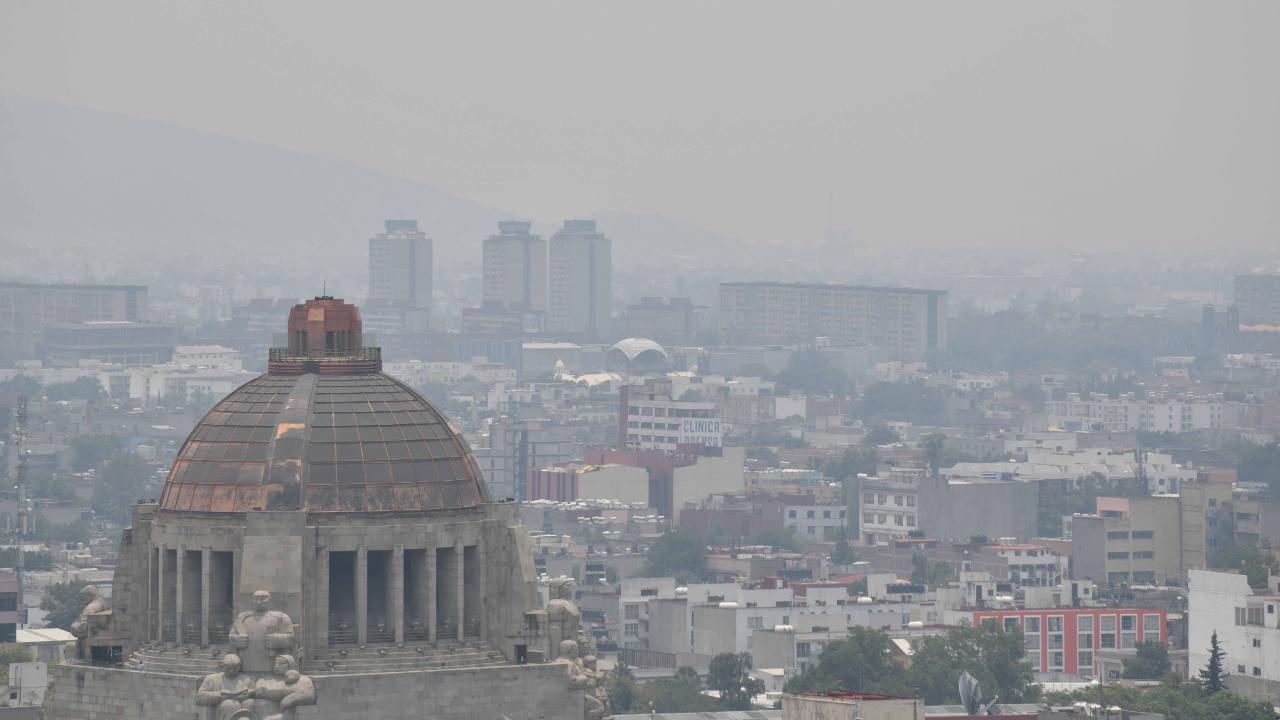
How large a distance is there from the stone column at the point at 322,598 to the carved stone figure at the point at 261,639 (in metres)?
0.62

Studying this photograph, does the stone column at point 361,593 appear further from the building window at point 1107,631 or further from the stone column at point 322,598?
the building window at point 1107,631

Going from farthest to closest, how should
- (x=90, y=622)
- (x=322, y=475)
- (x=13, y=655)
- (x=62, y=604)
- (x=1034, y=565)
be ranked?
(x=1034, y=565)
(x=62, y=604)
(x=13, y=655)
(x=90, y=622)
(x=322, y=475)

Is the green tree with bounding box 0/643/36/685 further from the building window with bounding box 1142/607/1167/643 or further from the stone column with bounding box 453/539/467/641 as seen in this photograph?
the stone column with bounding box 453/539/467/641

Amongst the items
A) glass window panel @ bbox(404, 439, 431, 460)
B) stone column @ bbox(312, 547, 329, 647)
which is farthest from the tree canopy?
stone column @ bbox(312, 547, 329, 647)

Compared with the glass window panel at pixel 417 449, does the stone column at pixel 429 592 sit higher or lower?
lower

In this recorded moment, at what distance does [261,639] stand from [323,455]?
1873mm

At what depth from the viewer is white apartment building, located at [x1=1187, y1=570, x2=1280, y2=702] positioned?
111 metres

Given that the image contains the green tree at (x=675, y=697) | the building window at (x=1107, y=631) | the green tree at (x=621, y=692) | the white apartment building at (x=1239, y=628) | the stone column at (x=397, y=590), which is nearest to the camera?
the stone column at (x=397, y=590)

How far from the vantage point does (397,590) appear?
35.6 meters

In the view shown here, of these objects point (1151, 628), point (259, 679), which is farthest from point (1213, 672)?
point (259, 679)

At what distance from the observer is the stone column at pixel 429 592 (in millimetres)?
35906

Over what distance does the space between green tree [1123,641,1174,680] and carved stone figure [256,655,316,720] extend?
3405 inches

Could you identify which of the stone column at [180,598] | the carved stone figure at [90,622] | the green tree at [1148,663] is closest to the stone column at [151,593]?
the stone column at [180,598]

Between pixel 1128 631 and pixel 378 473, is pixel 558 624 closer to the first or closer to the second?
pixel 378 473
